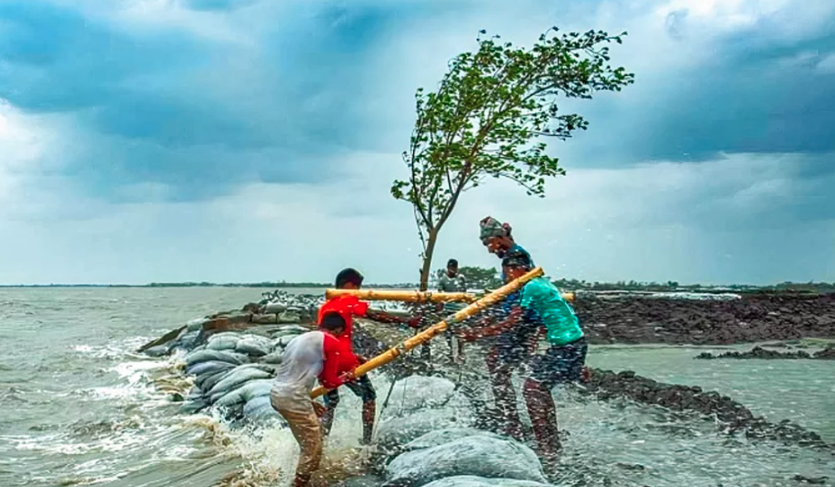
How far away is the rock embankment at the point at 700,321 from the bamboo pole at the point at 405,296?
14309mm

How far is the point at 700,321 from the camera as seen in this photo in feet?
81.4

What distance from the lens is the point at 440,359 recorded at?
8594mm

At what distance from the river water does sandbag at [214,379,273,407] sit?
32 cm

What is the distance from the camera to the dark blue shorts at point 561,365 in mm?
6645

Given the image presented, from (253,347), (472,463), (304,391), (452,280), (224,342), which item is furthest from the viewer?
(224,342)

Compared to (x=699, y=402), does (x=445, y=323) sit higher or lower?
higher

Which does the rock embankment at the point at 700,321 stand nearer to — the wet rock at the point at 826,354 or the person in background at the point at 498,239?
the wet rock at the point at 826,354

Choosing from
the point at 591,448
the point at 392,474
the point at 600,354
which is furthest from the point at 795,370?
the point at 392,474

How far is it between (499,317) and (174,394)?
8047 mm

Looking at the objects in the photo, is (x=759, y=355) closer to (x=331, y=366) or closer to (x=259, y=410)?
(x=259, y=410)

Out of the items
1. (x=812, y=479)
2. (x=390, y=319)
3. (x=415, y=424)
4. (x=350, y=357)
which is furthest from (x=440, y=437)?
(x=812, y=479)

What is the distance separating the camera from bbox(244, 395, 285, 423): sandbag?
927 centimetres

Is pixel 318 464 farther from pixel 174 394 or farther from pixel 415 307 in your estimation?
pixel 174 394

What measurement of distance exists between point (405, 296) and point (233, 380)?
5303 millimetres
